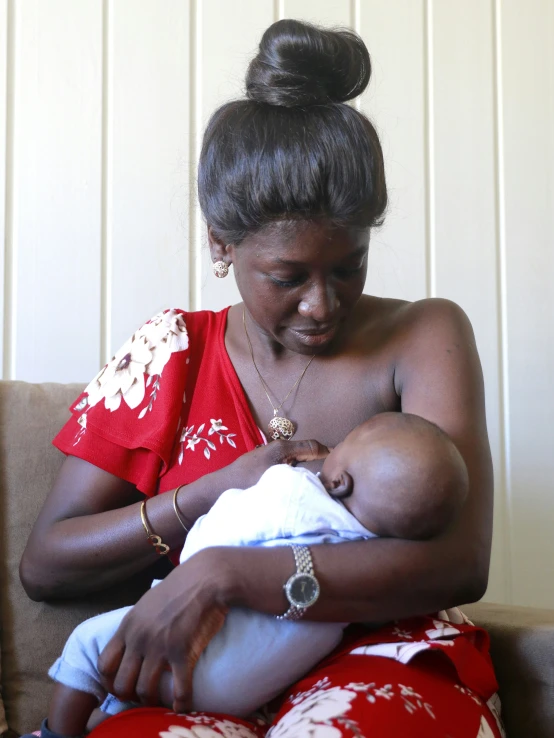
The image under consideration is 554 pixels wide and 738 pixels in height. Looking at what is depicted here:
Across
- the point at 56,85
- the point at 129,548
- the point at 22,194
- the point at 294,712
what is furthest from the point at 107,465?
the point at 56,85

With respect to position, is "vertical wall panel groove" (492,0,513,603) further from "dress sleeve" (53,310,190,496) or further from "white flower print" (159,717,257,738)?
"white flower print" (159,717,257,738)

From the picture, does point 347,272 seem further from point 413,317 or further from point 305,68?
point 305,68

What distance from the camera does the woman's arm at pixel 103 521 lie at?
126 cm

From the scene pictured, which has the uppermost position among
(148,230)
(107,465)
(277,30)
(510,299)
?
(277,30)

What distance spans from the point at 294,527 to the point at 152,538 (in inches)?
12.1

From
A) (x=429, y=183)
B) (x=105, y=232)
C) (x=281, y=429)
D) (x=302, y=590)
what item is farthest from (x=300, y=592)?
(x=429, y=183)

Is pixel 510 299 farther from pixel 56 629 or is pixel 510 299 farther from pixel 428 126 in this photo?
pixel 56 629

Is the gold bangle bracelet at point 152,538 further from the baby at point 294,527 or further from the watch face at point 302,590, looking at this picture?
the watch face at point 302,590

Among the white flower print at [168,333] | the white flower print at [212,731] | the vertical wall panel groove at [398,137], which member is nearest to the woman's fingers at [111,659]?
the white flower print at [212,731]

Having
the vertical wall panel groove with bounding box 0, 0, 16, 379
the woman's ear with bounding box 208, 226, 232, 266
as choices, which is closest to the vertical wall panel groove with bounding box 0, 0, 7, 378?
the vertical wall panel groove with bounding box 0, 0, 16, 379

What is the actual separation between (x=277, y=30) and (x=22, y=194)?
80 centimetres

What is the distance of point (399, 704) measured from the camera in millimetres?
951

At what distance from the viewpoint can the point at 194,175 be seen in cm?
200

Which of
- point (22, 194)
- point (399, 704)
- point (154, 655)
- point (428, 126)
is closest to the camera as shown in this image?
point (399, 704)
